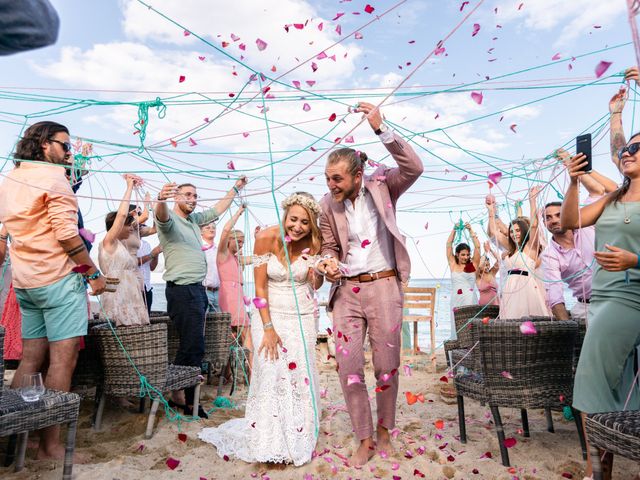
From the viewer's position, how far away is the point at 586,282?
3934 millimetres

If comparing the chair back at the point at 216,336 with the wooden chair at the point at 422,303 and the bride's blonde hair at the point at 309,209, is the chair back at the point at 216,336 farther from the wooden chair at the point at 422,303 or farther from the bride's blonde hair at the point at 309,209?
the wooden chair at the point at 422,303

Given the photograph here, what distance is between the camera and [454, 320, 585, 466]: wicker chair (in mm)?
3246

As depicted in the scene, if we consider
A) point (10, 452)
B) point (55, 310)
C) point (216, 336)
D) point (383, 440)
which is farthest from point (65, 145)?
point (383, 440)

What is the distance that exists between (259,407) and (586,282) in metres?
2.60

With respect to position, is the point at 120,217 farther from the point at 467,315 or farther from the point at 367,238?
the point at 467,315

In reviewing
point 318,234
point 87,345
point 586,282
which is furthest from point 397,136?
point 87,345

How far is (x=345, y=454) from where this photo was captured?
3.46m

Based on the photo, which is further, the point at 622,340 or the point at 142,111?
the point at 142,111

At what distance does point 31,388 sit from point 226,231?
123 inches

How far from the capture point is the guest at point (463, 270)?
7.36 meters

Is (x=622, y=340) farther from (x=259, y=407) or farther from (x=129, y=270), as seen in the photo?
(x=129, y=270)

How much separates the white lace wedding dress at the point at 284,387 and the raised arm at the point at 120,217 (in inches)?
49.4

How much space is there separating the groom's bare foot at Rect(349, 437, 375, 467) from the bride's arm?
2.61 ft

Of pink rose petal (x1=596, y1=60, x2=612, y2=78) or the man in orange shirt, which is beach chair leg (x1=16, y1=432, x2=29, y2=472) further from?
pink rose petal (x1=596, y1=60, x2=612, y2=78)
